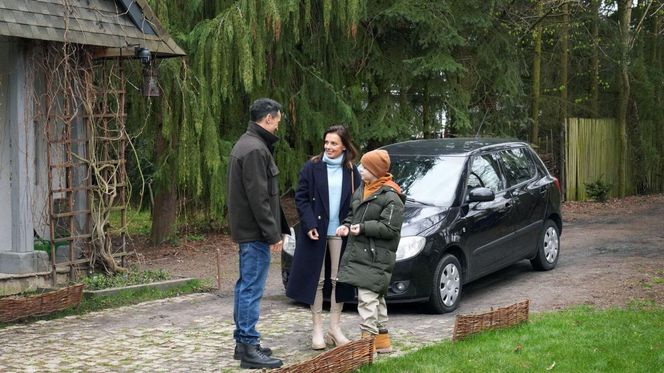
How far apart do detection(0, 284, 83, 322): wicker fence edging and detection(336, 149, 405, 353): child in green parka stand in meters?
3.50

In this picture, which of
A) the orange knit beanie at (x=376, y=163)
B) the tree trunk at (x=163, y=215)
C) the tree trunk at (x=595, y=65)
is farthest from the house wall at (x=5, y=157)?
the tree trunk at (x=595, y=65)

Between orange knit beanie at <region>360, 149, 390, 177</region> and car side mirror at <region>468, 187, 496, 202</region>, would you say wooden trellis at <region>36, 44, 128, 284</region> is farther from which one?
orange knit beanie at <region>360, 149, 390, 177</region>

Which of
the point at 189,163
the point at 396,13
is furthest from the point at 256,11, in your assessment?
the point at 396,13

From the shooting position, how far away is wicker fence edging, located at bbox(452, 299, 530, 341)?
8.02 m

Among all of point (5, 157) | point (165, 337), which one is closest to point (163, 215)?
point (5, 157)

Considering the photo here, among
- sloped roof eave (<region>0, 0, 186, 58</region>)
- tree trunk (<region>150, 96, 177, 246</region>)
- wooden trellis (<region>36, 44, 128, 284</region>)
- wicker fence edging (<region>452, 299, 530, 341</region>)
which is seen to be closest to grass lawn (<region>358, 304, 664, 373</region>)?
wicker fence edging (<region>452, 299, 530, 341</region>)

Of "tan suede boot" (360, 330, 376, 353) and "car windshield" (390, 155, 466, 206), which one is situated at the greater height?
"car windshield" (390, 155, 466, 206)

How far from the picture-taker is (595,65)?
25000mm

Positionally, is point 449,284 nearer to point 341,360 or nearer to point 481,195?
point 481,195

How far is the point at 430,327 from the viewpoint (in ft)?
29.6

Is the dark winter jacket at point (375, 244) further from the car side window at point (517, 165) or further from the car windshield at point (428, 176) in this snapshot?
the car side window at point (517, 165)

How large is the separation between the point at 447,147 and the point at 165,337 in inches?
173

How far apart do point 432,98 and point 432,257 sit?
9087 mm

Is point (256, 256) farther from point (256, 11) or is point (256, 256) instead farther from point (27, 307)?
point (256, 11)
